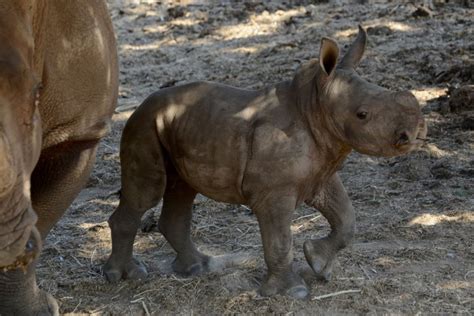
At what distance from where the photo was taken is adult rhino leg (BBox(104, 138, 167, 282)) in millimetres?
5234

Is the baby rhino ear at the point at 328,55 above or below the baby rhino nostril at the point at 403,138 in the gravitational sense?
above

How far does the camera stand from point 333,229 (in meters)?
5.25

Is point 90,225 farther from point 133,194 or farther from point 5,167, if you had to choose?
point 5,167

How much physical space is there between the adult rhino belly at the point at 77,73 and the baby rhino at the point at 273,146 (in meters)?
0.38

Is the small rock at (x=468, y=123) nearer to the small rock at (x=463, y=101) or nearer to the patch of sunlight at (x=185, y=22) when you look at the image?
the small rock at (x=463, y=101)

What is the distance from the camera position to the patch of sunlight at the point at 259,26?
37.7 ft

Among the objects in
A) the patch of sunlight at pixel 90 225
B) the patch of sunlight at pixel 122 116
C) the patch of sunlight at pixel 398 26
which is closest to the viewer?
the patch of sunlight at pixel 90 225

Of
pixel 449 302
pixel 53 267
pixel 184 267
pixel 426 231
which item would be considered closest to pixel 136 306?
pixel 184 267

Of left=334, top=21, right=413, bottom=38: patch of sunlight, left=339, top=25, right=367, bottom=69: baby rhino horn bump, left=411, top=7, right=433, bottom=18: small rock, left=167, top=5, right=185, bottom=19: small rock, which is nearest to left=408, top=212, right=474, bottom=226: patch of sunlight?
left=339, top=25, right=367, bottom=69: baby rhino horn bump

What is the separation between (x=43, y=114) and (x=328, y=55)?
1.37 meters

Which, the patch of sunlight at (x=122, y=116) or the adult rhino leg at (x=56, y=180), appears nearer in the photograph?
the adult rhino leg at (x=56, y=180)

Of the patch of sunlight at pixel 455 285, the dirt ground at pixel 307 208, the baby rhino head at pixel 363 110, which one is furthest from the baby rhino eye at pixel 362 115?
the patch of sunlight at pixel 455 285

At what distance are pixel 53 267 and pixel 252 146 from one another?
157 centimetres

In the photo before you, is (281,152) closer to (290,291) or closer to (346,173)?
(290,291)
